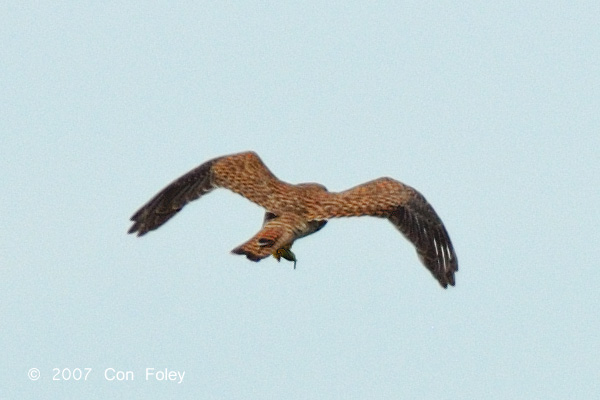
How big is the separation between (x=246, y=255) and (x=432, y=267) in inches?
128

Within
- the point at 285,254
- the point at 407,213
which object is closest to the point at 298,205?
the point at 285,254

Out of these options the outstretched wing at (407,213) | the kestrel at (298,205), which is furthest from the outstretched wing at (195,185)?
the outstretched wing at (407,213)

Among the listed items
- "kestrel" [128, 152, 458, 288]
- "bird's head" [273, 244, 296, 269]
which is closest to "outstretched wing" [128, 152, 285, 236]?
"kestrel" [128, 152, 458, 288]

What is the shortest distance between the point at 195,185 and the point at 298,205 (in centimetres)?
198

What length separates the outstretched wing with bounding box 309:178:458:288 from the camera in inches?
910

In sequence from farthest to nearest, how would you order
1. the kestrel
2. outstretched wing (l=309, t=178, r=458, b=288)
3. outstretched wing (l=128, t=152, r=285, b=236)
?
1. outstretched wing (l=128, t=152, r=285, b=236)
2. outstretched wing (l=309, t=178, r=458, b=288)
3. the kestrel

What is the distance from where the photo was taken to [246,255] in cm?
2156

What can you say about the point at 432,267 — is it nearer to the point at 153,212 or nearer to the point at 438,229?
the point at 438,229

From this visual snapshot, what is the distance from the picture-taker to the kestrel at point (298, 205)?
75.2ft

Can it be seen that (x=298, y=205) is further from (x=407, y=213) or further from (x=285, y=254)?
(x=407, y=213)

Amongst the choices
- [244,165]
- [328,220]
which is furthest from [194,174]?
[328,220]

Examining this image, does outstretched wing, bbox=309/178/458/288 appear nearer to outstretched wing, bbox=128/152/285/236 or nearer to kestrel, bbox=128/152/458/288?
kestrel, bbox=128/152/458/288

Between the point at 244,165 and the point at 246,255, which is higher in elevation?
the point at 244,165

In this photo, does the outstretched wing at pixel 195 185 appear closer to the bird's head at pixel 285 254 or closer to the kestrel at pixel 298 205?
the kestrel at pixel 298 205
